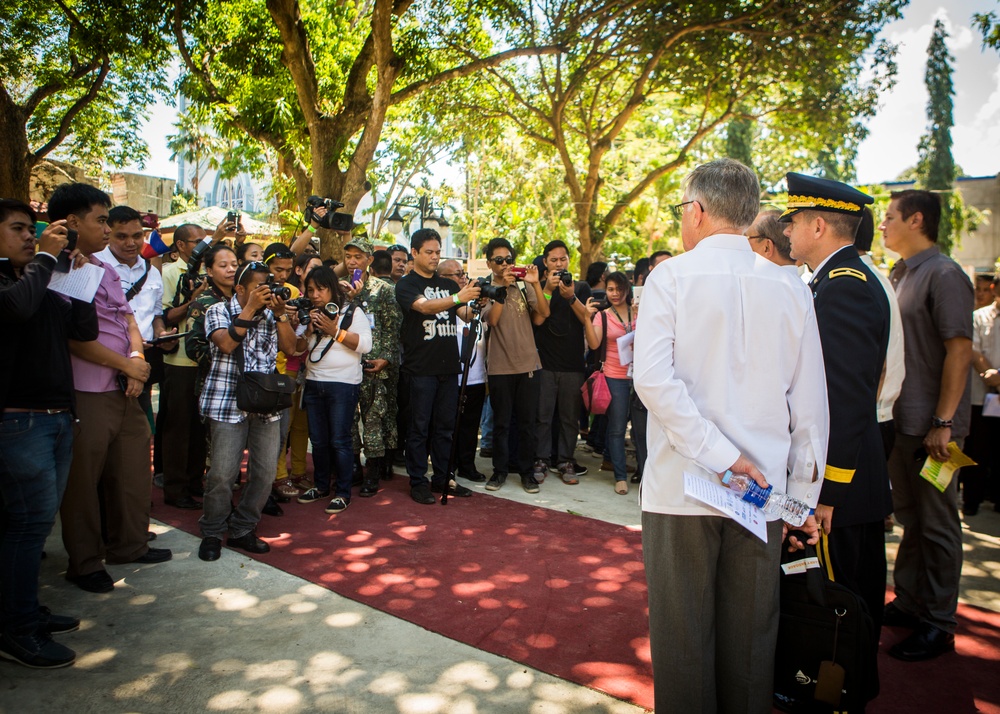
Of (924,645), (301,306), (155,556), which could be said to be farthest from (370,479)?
(924,645)

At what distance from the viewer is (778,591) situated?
2369 mm

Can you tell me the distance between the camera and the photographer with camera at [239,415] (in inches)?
176

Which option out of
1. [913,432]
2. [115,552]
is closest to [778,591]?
[913,432]

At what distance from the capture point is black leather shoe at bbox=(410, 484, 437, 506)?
19.3 feet

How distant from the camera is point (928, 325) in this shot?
372 cm

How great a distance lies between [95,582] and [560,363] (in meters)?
4.28

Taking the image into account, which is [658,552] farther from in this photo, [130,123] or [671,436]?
[130,123]

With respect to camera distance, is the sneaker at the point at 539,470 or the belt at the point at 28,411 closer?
the belt at the point at 28,411

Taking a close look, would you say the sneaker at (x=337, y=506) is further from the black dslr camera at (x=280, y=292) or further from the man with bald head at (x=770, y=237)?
the man with bald head at (x=770, y=237)

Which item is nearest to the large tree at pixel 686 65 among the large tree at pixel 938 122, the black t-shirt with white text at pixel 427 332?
the black t-shirt with white text at pixel 427 332

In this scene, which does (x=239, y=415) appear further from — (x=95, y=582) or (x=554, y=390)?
(x=554, y=390)

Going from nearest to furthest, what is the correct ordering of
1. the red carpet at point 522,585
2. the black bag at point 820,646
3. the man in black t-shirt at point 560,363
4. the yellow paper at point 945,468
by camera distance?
1. the black bag at point 820,646
2. the red carpet at point 522,585
3. the yellow paper at point 945,468
4. the man in black t-shirt at point 560,363

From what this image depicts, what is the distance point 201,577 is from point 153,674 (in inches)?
43.5

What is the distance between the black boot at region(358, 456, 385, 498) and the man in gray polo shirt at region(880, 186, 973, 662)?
3867 mm
